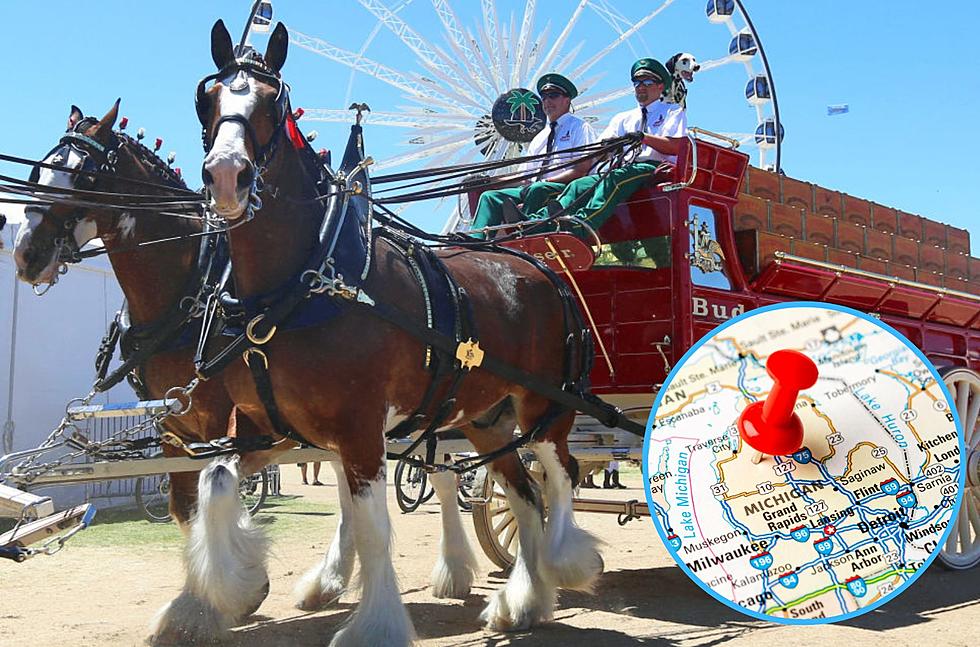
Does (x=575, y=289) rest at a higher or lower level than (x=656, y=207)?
lower

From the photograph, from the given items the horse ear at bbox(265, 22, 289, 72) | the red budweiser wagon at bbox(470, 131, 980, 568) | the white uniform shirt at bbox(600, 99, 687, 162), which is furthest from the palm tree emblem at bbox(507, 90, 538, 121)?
the horse ear at bbox(265, 22, 289, 72)

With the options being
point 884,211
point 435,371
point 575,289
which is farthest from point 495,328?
point 884,211

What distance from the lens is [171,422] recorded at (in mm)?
5203

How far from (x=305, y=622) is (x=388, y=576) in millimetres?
1452

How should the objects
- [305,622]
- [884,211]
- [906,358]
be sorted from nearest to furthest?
[906,358] → [305,622] → [884,211]

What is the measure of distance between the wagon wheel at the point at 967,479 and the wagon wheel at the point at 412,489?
449 centimetres

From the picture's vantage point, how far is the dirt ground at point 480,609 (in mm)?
4852

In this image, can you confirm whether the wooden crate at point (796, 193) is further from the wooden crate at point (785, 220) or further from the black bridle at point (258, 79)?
the black bridle at point (258, 79)

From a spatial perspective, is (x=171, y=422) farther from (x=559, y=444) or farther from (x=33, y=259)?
(x=559, y=444)

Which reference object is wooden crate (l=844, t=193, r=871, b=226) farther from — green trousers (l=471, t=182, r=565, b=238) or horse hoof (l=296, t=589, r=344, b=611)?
horse hoof (l=296, t=589, r=344, b=611)

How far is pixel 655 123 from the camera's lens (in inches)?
260

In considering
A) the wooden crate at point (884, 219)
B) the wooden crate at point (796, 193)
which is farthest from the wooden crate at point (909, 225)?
the wooden crate at point (796, 193)

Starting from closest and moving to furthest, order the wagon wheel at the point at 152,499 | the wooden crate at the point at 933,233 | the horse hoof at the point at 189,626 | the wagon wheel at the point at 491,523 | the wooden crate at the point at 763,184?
1. the horse hoof at the point at 189,626
2. the wooden crate at the point at 763,184
3. the wagon wheel at the point at 491,523
4. the wooden crate at the point at 933,233
5. the wagon wheel at the point at 152,499

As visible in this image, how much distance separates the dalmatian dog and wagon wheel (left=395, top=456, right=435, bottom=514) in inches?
163
